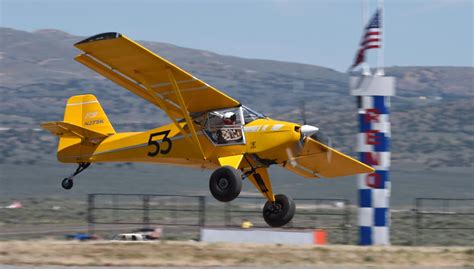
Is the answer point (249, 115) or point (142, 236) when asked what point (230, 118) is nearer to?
point (249, 115)

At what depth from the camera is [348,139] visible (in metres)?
98.5

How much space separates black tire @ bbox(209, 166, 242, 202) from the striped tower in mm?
8973

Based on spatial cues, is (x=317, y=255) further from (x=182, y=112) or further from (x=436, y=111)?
(x=436, y=111)

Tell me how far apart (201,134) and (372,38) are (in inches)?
367

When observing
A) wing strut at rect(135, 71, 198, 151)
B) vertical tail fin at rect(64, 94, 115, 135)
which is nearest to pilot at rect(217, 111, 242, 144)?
wing strut at rect(135, 71, 198, 151)

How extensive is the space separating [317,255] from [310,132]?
4.39 metres

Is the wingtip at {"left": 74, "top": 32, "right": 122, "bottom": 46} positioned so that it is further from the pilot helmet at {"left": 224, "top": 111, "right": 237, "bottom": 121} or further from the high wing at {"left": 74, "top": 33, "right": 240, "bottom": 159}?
the pilot helmet at {"left": 224, "top": 111, "right": 237, "bottom": 121}

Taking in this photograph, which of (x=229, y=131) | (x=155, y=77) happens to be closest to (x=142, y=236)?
(x=155, y=77)

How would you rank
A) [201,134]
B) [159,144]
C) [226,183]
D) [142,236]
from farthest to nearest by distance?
[142,236], [159,144], [201,134], [226,183]

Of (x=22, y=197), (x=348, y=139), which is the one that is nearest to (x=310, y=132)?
(x=22, y=197)

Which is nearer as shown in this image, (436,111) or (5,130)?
(5,130)

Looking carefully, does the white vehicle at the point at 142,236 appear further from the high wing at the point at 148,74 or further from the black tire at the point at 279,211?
the high wing at the point at 148,74

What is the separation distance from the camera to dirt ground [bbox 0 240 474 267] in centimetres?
2020

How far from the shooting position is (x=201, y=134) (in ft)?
62.7
